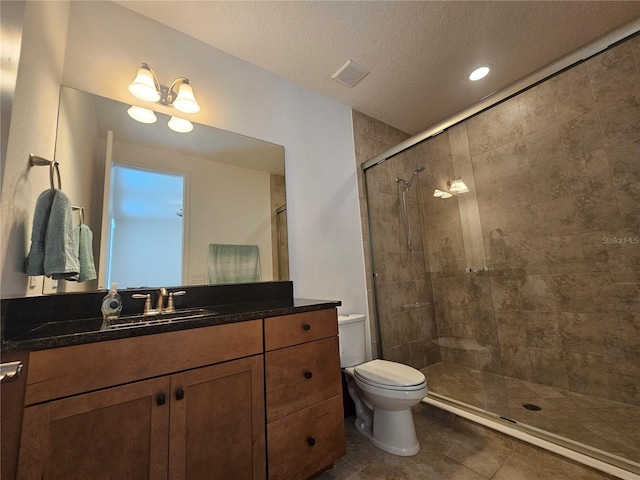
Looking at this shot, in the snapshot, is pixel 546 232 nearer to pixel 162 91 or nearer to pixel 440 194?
pixel 440 194

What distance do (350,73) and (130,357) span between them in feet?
7.20

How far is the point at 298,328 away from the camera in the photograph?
3.97 ft

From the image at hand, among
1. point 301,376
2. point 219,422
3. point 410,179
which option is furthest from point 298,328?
point 410,179

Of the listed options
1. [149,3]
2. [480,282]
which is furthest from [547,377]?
[149,3]

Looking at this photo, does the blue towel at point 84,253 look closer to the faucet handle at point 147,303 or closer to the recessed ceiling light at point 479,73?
the faucet handle at point 147,303

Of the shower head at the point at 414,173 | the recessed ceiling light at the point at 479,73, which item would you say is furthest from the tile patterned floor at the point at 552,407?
the recessed ceiling light at the point at 479,73

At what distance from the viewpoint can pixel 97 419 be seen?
76cm

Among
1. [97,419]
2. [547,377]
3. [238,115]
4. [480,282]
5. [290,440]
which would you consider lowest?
[547,377]

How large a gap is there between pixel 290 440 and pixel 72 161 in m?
1.62

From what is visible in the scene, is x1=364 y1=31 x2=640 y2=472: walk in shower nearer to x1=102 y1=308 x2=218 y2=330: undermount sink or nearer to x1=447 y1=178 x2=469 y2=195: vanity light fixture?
x1=447 y1=178 x2=469 y2=195: vanity light fixture

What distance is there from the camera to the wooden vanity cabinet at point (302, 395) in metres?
1.08

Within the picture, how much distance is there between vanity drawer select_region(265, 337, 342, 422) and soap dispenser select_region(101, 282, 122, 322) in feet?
2.29

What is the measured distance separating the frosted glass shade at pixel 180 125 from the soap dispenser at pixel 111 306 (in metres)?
0.98

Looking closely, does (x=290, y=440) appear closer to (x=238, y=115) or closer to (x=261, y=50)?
(x=238, y=115)
